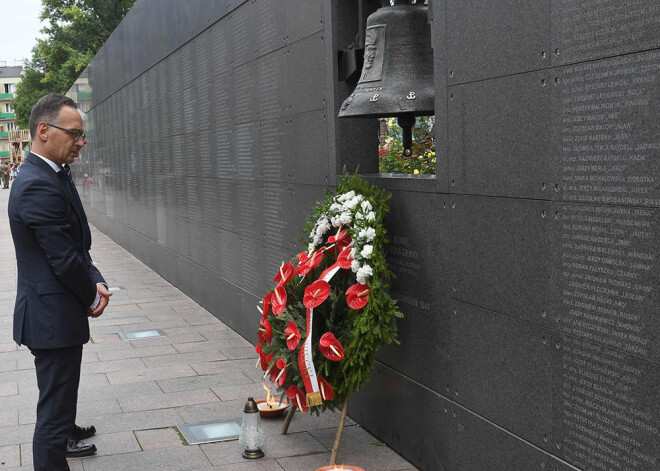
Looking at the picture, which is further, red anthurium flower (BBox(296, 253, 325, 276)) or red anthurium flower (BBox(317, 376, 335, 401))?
red anthurium flower (BBox(296, 253, 325, 276))

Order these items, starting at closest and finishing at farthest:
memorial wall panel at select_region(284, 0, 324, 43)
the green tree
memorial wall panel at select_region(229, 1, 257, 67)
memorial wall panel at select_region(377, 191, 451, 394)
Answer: memorial wall panel at select_region(377, 191, 451, 394) < memorial wall panel at select_region(284, 0, 324, 43) < memorial wall panel at select_region(229, 1, 257, 67) < the green tree

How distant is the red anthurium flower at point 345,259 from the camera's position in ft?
15.0

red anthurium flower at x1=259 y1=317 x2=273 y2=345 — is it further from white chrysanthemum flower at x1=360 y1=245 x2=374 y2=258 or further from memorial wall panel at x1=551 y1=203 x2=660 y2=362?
memorial wall panel at x1=551 y1=203 x2=660 y2=362

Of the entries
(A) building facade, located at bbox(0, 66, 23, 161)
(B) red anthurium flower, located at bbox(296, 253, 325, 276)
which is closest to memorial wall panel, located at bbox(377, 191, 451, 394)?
(B) red anthurium flower, located at bbox(296, 253, 325, 276)

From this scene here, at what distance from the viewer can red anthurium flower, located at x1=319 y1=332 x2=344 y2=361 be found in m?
4.52

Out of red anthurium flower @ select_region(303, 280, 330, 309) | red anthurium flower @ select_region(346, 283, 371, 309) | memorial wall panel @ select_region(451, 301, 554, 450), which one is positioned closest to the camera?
memorial wall panel @ select_region(451, 301, 554, 450)

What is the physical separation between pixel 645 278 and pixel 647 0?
908mm

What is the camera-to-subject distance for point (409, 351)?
4793 millimetres

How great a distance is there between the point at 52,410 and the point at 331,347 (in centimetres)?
142

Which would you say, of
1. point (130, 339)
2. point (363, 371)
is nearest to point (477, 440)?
point (363, 371)

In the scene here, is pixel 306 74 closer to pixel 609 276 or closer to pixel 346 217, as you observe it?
pixel 346 217

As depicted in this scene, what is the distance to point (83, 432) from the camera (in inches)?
212

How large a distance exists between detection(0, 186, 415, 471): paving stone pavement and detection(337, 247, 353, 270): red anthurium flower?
1144 millimetres

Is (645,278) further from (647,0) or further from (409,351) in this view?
(409,351)
